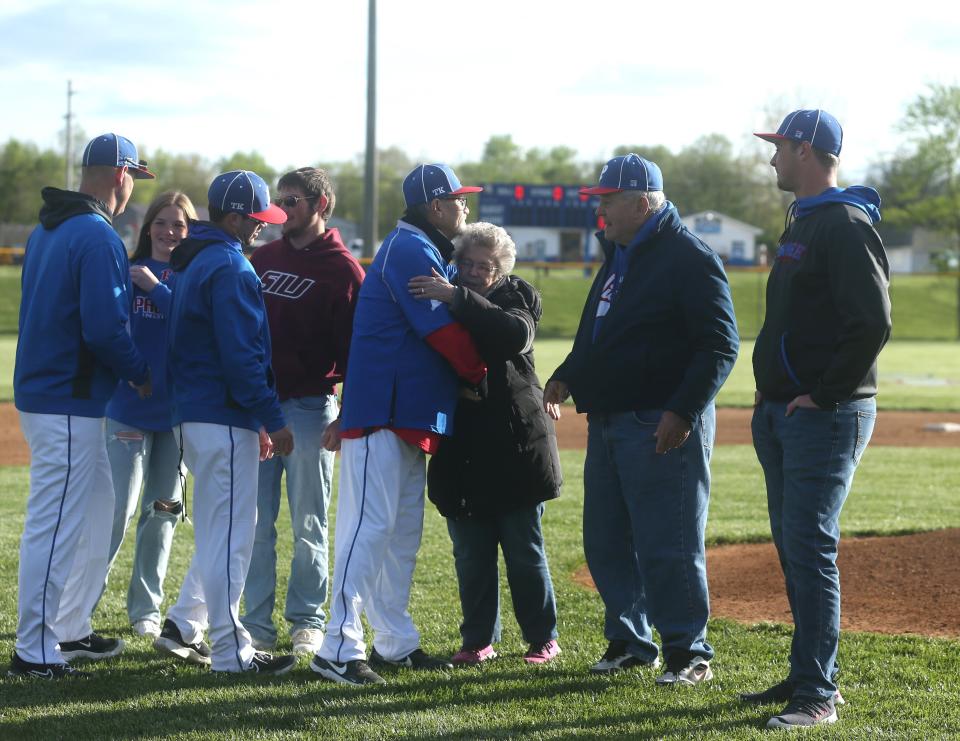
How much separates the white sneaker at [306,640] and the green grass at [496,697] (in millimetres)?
336

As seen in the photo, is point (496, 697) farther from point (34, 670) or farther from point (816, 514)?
point (34, 670)

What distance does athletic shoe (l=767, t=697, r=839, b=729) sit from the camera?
4230 mm

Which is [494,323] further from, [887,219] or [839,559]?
[887,219]

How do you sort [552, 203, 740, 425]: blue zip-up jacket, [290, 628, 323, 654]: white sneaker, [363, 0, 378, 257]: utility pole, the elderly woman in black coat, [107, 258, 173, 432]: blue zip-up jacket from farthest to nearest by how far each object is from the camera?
[363, 0, 378, 257]: utility pole, [107, 258, 173, 432]: blue zip-up jacket, [290, 628, 323, 654]: white sneaker, the elderly woman in black coat, [552, 203, 740, 425]: blue zip-up jacket

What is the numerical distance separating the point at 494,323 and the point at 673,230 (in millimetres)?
845

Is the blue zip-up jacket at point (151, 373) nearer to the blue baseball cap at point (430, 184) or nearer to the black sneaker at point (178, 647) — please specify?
the black sneaker at point (178, 647)

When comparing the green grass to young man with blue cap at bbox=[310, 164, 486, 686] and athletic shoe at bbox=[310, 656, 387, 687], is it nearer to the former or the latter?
athletic shoe at bbox=[310, 656, 387, 687]

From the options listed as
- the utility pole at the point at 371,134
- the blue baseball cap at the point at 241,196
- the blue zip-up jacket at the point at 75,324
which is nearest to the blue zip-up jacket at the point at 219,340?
the blue baseball cap at the point at 241,196

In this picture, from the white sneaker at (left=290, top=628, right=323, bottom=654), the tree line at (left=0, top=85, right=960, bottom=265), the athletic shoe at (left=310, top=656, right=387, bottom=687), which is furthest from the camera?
the tree line at (left=0, top=85, right=960, bottom=265)

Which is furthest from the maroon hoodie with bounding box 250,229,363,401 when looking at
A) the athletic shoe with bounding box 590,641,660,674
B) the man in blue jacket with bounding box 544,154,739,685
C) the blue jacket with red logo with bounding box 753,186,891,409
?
the blue jacket with red logo with bounding box 753,186,891,409

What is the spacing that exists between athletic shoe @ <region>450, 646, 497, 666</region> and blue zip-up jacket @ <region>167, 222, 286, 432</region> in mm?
1328

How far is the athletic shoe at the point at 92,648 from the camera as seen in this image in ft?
17.1

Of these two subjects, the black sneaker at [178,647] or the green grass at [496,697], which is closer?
the green grass at [496,697]

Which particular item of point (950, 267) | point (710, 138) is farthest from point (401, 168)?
point (950, 267)
